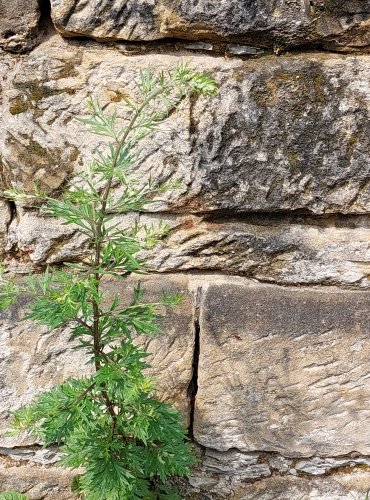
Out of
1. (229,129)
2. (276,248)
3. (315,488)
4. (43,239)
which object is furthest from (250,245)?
(315,488)

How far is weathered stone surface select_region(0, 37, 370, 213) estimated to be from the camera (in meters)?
1.72

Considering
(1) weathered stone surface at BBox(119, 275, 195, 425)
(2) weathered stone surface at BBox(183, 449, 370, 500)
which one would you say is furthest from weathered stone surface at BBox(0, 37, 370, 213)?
(2) weathered stone surface at BBox(183, 449, 370, 500)

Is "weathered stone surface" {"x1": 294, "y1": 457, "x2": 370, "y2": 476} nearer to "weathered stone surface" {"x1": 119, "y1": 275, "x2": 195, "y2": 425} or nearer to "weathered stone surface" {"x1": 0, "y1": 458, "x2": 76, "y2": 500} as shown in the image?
"weathered stone surface" {"x1": 119, "y1": 275, "x2": 195, "y2": 425}

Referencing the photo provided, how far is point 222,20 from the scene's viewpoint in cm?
167

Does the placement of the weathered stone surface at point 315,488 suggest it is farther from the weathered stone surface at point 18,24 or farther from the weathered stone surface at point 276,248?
the weathered stone surface at point 18,24

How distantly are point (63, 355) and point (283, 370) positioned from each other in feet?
2.48

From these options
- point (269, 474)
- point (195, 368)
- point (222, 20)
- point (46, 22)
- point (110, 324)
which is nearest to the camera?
point (110, 324)

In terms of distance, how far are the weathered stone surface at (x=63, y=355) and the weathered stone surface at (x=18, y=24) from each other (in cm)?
81

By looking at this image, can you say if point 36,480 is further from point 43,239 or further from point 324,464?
point 324,464

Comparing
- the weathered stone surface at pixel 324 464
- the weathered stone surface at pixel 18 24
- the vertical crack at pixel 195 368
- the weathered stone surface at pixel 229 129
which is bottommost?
the weathered stone surface at pixel 324 464

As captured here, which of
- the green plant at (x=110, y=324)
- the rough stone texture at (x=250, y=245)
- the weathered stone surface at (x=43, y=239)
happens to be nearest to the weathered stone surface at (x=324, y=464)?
the green plant at (x=110, y=324)

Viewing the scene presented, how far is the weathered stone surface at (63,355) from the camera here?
1.92 m

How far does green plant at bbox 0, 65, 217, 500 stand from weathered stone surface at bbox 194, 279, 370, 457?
28 cm

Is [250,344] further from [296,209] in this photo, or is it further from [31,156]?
[31,156]
